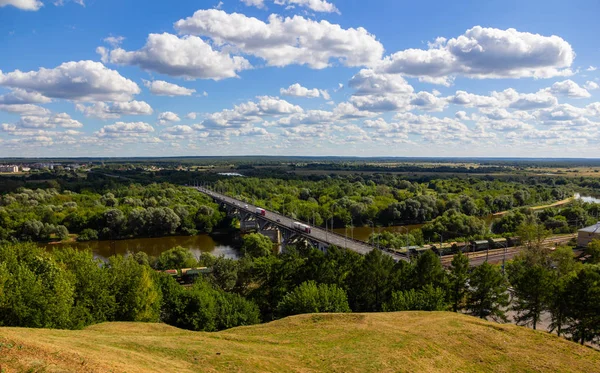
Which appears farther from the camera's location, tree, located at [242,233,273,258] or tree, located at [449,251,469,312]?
tree, located at [242,233,273,258]

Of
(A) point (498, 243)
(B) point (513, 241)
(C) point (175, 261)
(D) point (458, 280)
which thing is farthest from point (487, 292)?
(B) point (513, 241)

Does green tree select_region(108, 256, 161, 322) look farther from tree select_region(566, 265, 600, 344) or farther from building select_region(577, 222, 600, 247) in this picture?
building select_region(577, 222, 600, 247)

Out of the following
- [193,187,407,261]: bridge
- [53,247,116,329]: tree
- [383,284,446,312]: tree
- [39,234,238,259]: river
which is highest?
[53,247,116,329]: tree

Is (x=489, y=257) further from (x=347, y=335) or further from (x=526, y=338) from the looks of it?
(x=347, y=335)

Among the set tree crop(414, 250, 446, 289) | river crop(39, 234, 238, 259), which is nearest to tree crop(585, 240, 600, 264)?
tree crop(414, 250, 446, 289)

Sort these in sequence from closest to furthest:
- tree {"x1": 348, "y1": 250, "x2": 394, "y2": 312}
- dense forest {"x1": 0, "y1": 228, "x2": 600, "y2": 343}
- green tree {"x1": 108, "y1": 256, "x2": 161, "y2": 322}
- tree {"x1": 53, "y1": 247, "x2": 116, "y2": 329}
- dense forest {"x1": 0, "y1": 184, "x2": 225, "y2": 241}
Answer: dense forest {"x1": 0, "y1": 228, "x2": 600, "y2": 343} < tree {"x1": 53, "y1": 247, "x2": 116, "y2": 329} < green tree {"x1": 108, "y1": 256, "x2": 161, "y2": 322} < tree {"x1": 348, "y1": 250, "x2": 394, "y2": 312} < dense forest {"x1": 0, "y1": 184, "x2": 225, "y2": 241}

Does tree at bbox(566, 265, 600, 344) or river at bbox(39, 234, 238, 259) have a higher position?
tree at bbox(566, 265, 600, 344)

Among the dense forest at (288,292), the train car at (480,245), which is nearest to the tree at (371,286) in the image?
the dense forest at (288,292)
